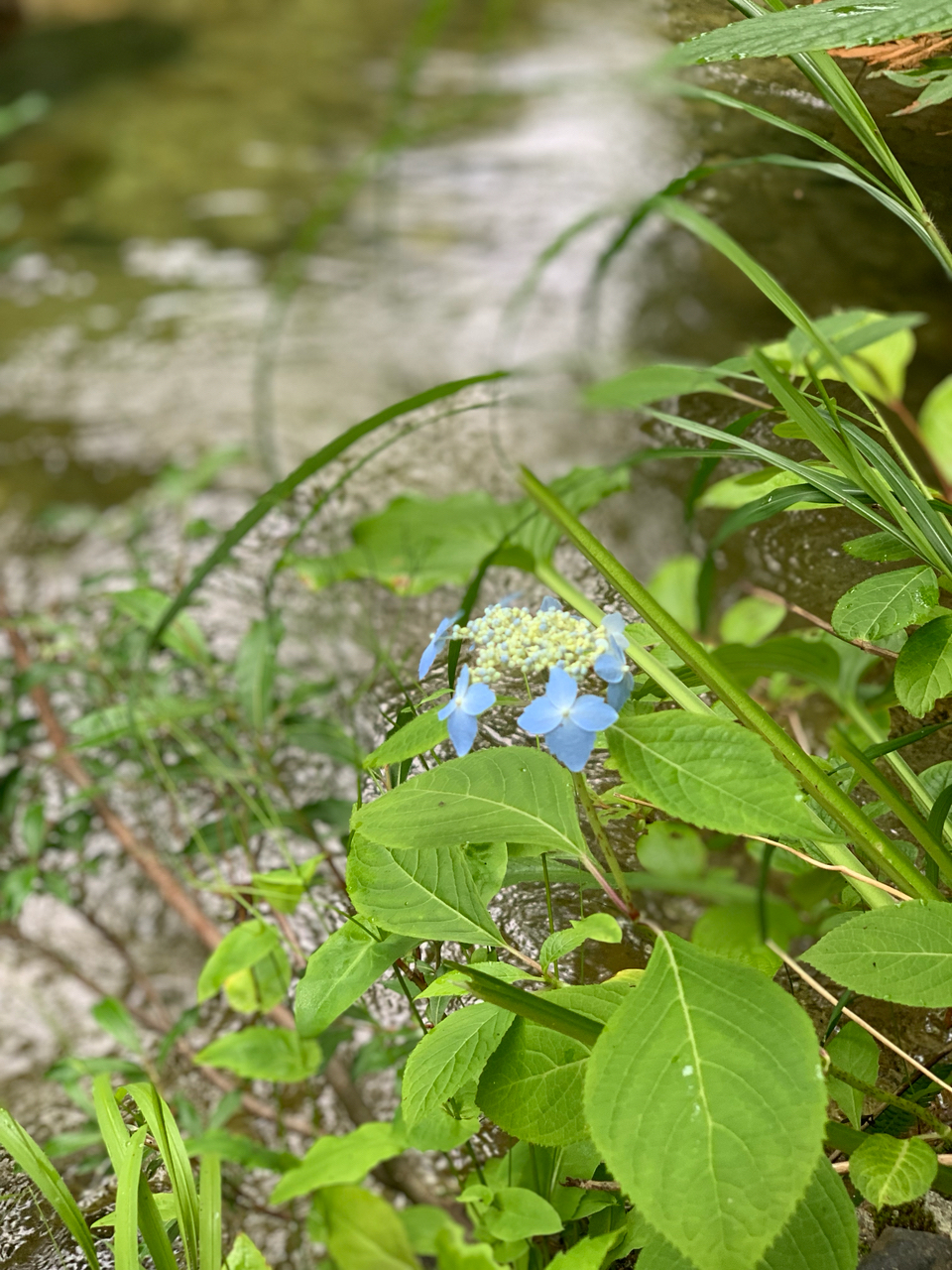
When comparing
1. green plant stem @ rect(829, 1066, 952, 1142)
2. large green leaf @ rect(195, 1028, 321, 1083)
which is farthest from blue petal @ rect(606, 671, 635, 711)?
large green leaf @ rect(195, 1028, 321, 1083)

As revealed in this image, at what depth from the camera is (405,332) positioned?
2.46 m

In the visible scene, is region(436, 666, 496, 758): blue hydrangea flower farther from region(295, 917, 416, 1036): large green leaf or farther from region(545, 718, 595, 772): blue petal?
region(295, 917, 416, 1036): large green leaf

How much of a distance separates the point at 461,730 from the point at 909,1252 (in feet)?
1.25

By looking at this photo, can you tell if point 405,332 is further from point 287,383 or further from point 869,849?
point 869,849

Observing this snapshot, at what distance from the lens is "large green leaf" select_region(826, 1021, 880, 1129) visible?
20.8 inches

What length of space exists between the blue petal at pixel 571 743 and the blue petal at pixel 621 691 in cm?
5

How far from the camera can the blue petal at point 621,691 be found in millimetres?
501

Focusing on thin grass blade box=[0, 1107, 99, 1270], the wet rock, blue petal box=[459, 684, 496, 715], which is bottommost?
the wet rock

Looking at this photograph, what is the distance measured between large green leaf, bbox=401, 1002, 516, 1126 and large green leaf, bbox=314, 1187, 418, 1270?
0.08 m

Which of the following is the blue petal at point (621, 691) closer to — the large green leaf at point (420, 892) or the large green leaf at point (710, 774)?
the large green leaf at point (710, 774)

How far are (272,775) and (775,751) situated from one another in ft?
2.53

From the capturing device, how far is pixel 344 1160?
60 centimetres

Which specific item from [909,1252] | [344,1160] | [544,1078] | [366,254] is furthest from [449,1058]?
[366,254]

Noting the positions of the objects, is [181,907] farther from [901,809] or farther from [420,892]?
[901,809]
